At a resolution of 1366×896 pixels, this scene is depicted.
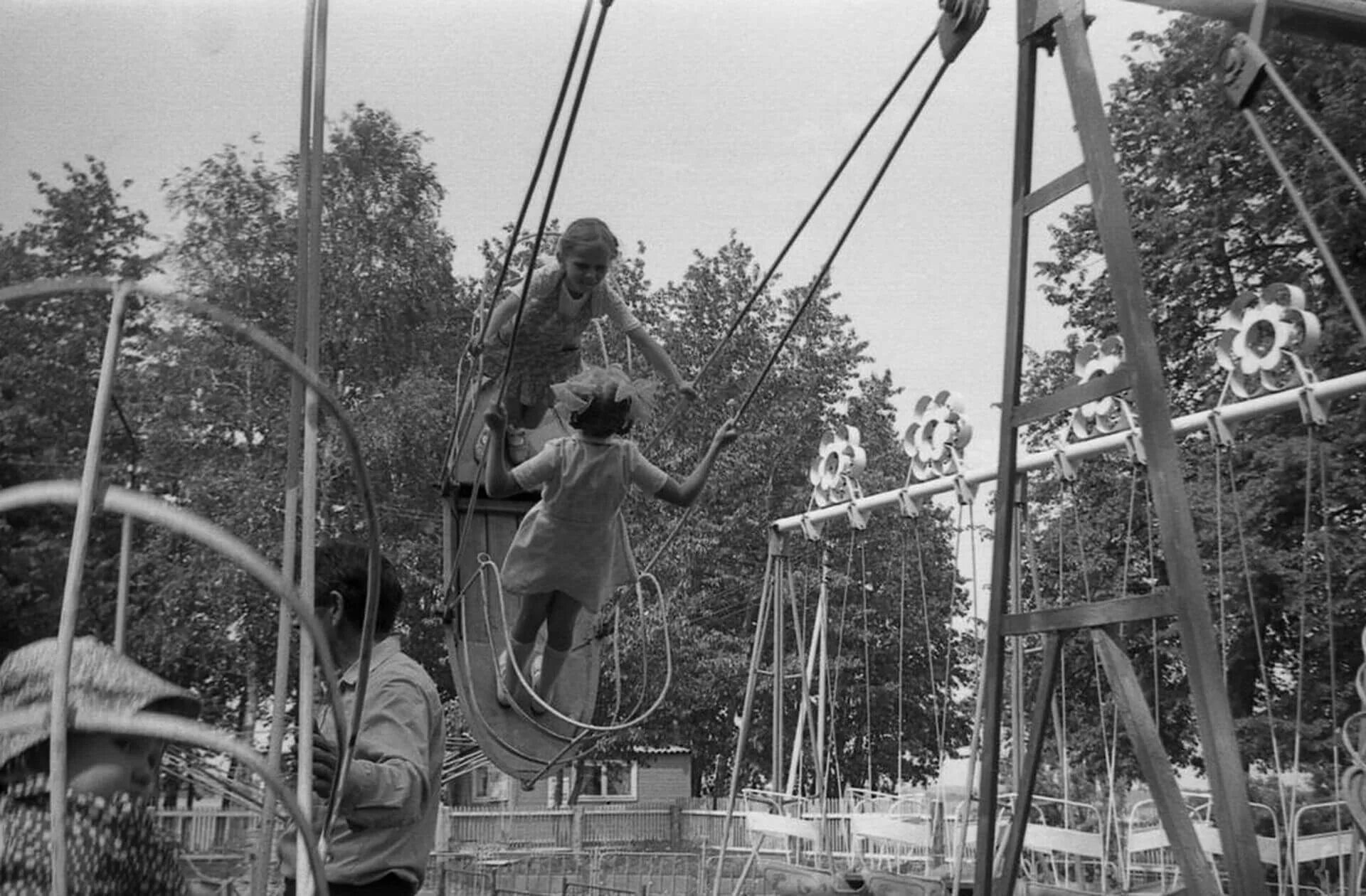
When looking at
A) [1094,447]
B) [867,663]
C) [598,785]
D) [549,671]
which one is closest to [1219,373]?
[867,663]

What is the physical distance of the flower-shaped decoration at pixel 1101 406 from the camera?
6980mm

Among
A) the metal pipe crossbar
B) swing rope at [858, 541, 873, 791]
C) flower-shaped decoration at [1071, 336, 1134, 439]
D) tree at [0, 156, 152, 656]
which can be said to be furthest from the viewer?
swing rope at [858, 541, 873, 791]

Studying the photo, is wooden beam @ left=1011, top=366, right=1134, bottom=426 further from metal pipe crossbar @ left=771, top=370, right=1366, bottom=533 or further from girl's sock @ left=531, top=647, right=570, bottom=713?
metal pipe crossbar @ left=771, top=370, right=1366, bottom=533

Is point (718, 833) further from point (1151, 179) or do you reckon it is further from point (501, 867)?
point (1151, 179)

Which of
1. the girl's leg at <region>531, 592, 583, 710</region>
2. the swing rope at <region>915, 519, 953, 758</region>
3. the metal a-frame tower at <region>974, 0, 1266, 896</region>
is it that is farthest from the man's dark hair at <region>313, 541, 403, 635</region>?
the swing rope at <region>915, 519, 953, 758</region>

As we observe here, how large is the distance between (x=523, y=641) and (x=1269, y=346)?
3657 millimetres

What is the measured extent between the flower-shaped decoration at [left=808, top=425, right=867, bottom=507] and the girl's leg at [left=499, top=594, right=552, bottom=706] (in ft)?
12.9

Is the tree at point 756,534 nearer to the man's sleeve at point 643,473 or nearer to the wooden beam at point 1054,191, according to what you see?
the man's sleeve at point 643,473

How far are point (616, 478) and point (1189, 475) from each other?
11.8m

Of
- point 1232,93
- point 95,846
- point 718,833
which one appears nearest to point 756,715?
point 718,833

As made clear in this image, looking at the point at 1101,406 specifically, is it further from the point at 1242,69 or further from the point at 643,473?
the point at 1242,69

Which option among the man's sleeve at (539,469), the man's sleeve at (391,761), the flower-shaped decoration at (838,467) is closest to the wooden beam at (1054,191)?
the man's sleeve at (391,761)

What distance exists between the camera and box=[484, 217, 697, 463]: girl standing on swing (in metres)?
4.65

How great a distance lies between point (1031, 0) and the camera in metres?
2.99
